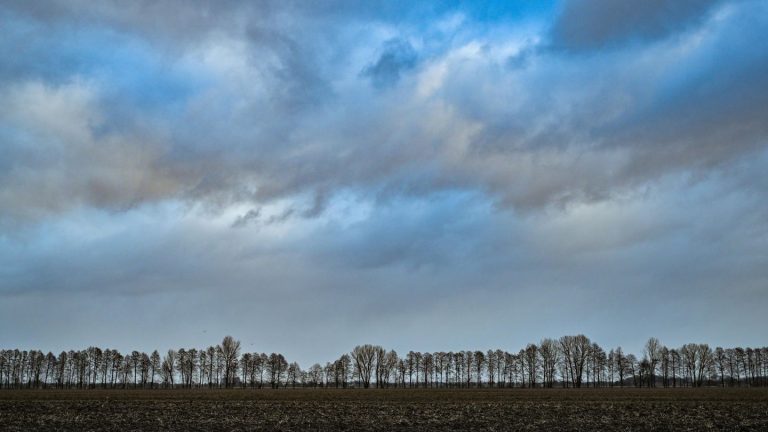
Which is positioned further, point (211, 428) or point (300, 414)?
point (300, 414)

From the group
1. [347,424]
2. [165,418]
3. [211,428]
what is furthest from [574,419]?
[165,418]

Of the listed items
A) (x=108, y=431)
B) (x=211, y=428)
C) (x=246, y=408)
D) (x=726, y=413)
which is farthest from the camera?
(x=246, y=408)

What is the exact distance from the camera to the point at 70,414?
42.5 m

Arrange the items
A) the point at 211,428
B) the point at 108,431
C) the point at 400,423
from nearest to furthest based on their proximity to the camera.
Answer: the point at 108,431
the point at 211,428
the point at 400,423

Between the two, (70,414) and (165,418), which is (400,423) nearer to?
(165,418)

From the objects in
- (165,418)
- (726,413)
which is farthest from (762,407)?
(165,418)

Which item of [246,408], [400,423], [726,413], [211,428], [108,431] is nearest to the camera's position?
[108,431]

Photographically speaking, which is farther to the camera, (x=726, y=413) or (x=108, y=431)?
(x=726, y=413)

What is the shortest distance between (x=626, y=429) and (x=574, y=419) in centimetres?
577

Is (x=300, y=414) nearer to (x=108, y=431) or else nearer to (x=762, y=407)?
(x=108, y=431)

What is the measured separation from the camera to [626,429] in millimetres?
35750

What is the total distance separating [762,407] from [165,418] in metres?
50.0

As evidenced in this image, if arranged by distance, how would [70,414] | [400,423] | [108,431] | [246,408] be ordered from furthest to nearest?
[246,408], [70,414], [400,423], [108,431]

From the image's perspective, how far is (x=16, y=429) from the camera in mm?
34125
